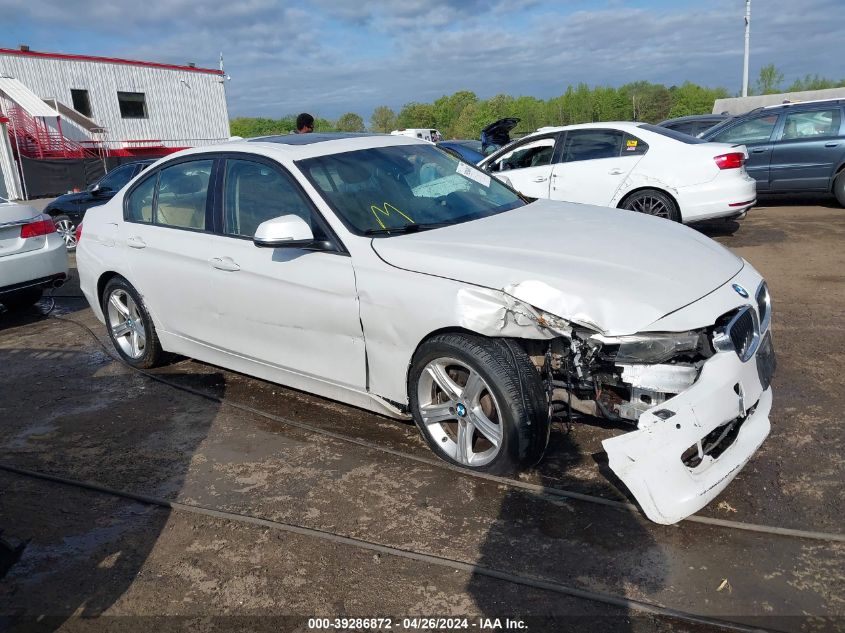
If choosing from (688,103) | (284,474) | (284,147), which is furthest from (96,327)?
(688,103)

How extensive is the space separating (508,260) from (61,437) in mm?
3223

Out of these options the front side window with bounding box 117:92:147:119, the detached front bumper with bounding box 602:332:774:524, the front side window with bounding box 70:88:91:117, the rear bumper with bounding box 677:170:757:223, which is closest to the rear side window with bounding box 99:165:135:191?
the rear bumper with bounding box 677:170:757:223

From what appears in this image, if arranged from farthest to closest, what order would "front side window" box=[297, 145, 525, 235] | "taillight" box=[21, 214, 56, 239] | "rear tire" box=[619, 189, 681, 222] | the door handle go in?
"rear tire" box=[619, 189, 681, 222], "taillight" box=[21, 214, 56, 239], the door handle, "front side window" box=[297, 145, 525, 235]

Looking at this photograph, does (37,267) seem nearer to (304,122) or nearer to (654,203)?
(304,122)

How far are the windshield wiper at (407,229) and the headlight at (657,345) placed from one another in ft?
4.66

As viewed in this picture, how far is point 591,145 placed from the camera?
940cm

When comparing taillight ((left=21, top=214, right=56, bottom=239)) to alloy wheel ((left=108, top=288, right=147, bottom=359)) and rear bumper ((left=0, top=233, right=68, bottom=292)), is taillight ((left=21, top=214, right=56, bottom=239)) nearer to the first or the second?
rear bumper ((left=0, top=233, right=68, bottom=292))

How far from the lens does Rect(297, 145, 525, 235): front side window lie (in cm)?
415

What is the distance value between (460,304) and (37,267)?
19.2 ft

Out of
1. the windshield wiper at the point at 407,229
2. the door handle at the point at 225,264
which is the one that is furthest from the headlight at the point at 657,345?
the door handle at the point at 225,264

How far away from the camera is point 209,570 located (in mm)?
3121

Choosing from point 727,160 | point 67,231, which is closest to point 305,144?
point 727,160

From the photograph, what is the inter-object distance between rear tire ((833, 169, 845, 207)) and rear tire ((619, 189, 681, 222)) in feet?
12.6

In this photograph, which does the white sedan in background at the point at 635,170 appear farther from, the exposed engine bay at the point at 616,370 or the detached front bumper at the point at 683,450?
the detached front bumper at the point at 683,450
